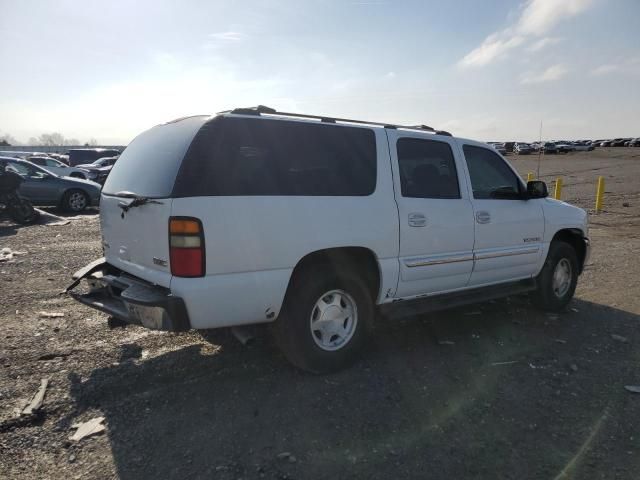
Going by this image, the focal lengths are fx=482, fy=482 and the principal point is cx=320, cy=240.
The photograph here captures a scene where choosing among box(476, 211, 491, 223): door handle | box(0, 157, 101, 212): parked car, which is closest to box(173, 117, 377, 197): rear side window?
box(476, 211, 491, 223): door handle

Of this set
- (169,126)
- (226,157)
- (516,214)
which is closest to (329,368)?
(226,157)

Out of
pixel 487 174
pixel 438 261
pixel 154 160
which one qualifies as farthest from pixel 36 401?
pixel 487 174

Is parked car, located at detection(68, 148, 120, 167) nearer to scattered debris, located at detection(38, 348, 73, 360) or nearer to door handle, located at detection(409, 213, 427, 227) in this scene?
scattered debris, located at detection(38, 348, 73, 360)

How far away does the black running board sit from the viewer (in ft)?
13.7

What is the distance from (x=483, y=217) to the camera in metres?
4.73

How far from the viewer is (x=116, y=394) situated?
3533 millimetres

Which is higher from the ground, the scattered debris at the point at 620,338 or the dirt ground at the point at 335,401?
the dirt ground at the point at 335,401

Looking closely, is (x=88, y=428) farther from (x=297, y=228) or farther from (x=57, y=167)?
(x=57, y=167)

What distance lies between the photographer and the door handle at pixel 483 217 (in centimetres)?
468

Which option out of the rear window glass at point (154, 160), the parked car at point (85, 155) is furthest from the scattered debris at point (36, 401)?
the parked car at point (85, 155)

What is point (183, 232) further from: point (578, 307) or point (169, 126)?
point (578, 307)

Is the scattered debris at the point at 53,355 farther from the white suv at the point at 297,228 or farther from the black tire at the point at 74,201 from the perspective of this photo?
the black tire at the point at 74,201

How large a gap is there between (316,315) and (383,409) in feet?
2.81

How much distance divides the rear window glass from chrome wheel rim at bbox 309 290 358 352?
145 cm
